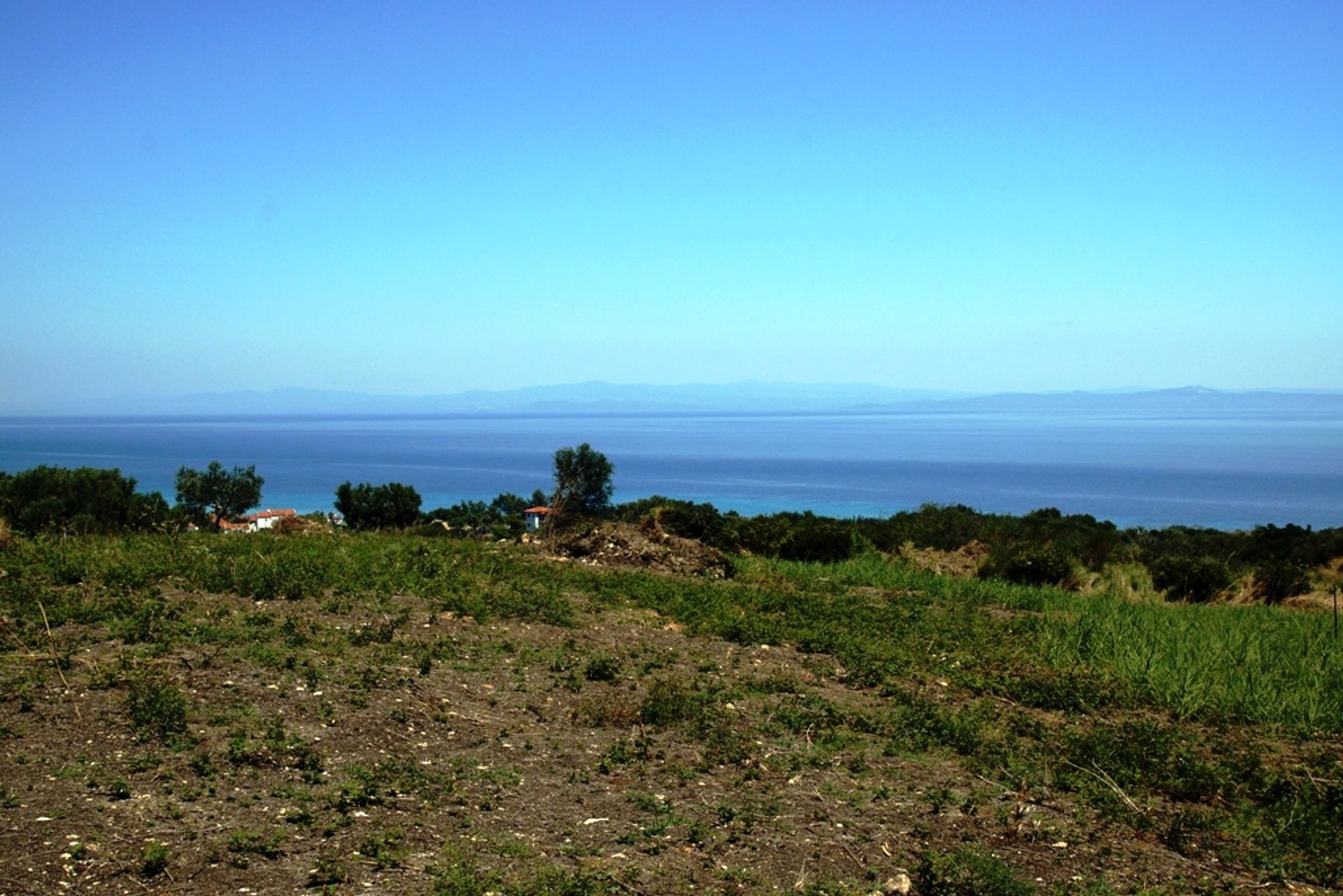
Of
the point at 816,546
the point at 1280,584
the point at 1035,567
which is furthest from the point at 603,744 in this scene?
the point at 1280,584

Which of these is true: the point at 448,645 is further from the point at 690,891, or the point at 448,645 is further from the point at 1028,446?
the point at 1028,446

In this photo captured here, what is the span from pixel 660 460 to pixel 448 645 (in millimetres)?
121189

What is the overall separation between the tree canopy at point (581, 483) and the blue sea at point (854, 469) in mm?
29214

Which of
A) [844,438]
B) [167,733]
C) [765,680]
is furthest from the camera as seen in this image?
[844,438]

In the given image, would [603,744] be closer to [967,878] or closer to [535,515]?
[967,878]

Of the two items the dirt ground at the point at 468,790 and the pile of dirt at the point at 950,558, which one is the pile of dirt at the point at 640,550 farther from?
the dirt ground at the point at 468,790

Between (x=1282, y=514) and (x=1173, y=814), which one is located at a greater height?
(x=1173, y=814)

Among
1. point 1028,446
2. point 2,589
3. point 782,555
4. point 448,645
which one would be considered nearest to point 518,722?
point 448,645

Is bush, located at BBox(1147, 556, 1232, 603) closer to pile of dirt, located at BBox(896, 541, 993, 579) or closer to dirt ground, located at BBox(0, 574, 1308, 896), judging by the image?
pile of dirt, located at BBox(896, 541, 993, 579)

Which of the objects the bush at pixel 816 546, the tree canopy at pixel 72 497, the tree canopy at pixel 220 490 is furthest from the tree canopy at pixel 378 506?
the bush at pixel 816 546

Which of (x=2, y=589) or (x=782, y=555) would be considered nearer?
(x=2, y=589)

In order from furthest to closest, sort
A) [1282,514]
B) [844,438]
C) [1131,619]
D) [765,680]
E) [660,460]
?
[844,438]
[660,460]
[1282,514]
[1131,619]
[765,680]

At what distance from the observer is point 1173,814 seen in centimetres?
637

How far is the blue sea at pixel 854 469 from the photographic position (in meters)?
74.4
